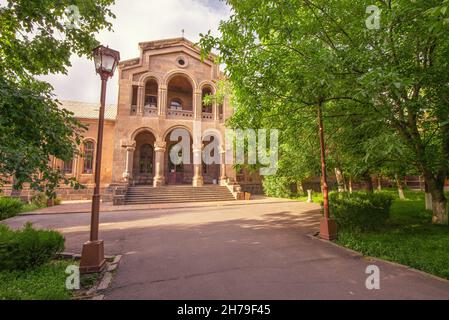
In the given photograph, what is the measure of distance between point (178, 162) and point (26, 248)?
58.7 ft

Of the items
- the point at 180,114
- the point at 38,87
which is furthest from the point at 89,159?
the point at 38,87

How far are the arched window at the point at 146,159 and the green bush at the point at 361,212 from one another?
18.3 meters

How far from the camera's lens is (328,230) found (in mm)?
6750

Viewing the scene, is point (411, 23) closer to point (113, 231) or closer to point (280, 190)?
point (113, 231)

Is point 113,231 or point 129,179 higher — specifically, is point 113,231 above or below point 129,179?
below

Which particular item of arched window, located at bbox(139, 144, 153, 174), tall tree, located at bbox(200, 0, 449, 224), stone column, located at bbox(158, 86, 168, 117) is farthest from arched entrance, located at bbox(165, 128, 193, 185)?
tall tree, located at bbox(200, 0, 449, 224)

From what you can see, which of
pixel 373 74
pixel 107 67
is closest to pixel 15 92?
pixel 107 67

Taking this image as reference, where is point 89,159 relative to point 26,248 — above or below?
above

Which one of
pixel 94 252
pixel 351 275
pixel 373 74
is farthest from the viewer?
pixel 94 252

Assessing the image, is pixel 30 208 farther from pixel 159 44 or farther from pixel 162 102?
pixel 159 44

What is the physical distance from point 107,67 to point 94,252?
406cm

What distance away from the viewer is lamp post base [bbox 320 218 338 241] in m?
6.72

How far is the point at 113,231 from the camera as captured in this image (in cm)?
823

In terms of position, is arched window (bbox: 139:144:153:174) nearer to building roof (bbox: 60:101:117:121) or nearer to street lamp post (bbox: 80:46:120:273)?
building roof (bbox: 60:101:117:121)
